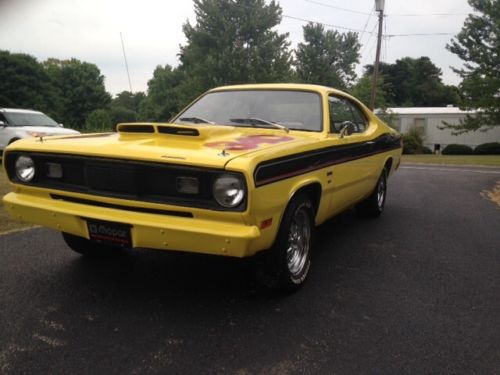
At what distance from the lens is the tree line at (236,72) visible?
93.4 ft

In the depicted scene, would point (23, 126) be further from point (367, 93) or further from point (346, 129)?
point (367, 93)

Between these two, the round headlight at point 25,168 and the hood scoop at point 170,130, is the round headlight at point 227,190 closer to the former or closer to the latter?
the hood scoop at point 170,130

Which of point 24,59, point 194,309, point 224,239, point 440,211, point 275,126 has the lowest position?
point 440,211

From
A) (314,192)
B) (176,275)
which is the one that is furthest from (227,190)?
(176,275)

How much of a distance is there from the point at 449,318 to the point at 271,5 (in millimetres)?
30205

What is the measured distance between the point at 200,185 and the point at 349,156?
198 centimetres

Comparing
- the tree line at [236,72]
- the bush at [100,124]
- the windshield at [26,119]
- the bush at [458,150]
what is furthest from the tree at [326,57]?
the windshield at [26,119]

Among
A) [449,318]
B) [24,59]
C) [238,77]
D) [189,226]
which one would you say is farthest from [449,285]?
[24,59]

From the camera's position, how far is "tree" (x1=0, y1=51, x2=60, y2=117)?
43.5 metres

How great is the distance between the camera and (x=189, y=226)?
9.12 feet

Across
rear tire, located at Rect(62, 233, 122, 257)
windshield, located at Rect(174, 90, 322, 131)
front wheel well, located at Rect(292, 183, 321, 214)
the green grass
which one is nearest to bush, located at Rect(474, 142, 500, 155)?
the green grass

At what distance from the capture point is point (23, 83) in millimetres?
44750

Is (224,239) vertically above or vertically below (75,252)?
above

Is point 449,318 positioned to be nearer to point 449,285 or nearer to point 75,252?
point 449,285
